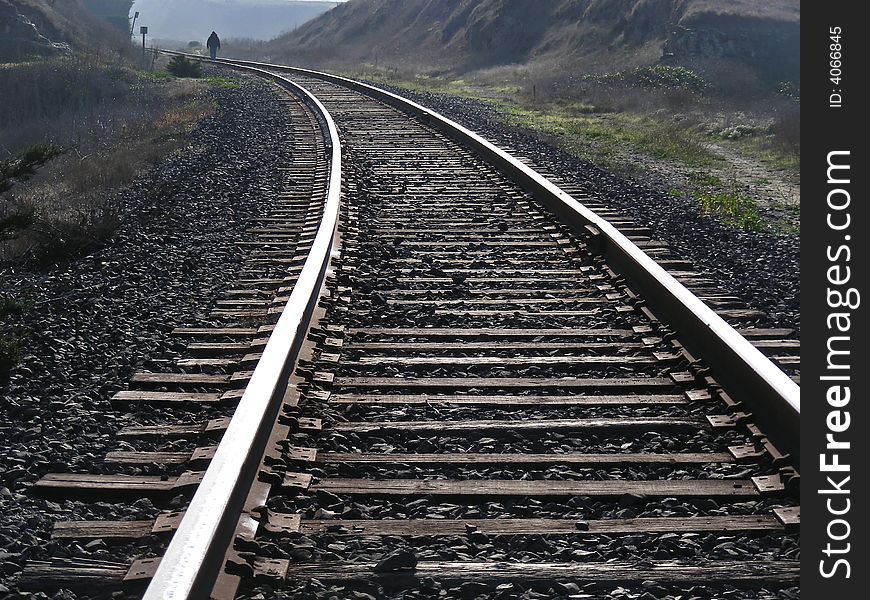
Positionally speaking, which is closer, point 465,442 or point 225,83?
point 465,442

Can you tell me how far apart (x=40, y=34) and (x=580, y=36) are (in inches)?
869

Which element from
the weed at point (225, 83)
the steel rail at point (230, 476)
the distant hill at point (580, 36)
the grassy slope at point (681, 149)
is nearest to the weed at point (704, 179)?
the grassy slope at point (681, 149)

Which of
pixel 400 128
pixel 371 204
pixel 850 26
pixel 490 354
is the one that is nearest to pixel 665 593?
pixel 490 354

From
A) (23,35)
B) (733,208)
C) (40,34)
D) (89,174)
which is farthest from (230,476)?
(40,34)

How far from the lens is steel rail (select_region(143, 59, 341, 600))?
235 cm

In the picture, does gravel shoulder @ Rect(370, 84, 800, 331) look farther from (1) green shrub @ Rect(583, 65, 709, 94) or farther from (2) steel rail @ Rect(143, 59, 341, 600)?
(1) green shrub @ Rect(583, 65, 709, 94)

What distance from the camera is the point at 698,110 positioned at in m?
20.1

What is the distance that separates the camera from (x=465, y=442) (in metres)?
3.59

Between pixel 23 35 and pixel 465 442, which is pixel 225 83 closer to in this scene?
pixel 23 35

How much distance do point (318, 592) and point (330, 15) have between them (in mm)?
83948

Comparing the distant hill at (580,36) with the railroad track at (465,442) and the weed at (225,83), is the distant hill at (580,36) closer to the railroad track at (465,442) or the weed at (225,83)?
the weed at (225,83)

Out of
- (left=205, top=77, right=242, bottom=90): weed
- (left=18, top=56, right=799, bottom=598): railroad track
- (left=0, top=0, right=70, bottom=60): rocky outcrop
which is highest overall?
(left=0, top=0, right=70, bottom=60): rocky outcrop

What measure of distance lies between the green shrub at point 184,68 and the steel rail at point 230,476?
1105 inches

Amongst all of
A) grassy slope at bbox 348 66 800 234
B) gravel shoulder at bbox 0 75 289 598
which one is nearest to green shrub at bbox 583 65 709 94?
grassy slope at bbox 348 66 800 234
